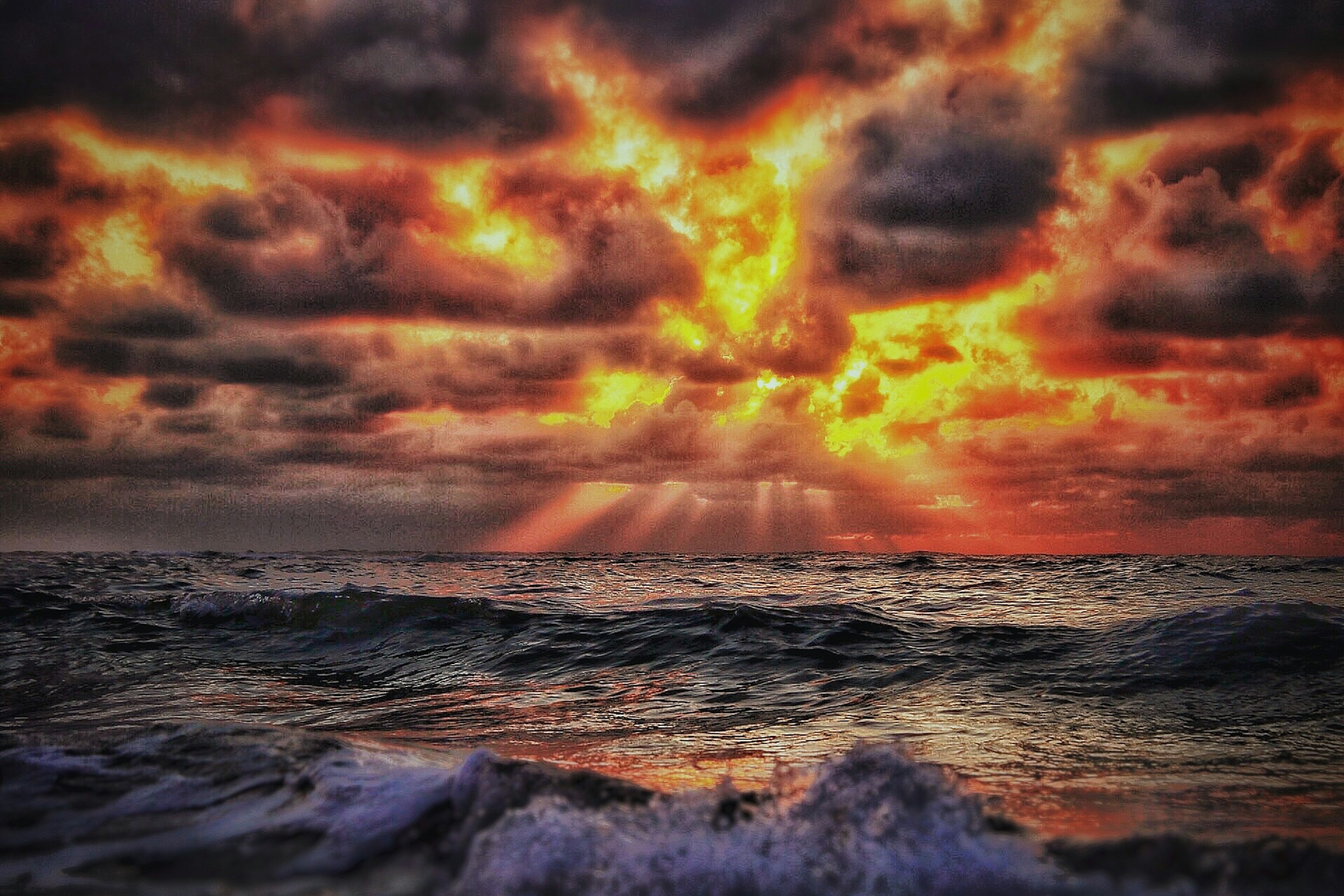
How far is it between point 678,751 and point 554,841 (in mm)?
2398

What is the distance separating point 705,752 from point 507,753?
1375mm

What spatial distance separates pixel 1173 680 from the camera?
796 cm

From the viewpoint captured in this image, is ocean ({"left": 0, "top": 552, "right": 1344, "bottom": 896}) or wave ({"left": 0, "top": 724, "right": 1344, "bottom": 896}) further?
ocean ({"left": 0, "top": 552, "right": 1344, "bottom": 896})

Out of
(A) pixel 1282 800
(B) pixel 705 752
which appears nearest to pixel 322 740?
(B) pixel 705 752

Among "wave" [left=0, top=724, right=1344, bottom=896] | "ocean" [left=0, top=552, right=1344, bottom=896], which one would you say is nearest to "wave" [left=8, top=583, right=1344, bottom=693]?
"ocean" [left=0, top=552, right=1344, bottom=896]

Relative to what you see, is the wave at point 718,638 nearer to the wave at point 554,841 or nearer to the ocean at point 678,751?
the ocean at point 678,751

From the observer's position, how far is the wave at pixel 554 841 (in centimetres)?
309

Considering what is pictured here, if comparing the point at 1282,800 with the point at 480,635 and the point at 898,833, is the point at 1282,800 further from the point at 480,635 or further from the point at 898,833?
the point at 480,635

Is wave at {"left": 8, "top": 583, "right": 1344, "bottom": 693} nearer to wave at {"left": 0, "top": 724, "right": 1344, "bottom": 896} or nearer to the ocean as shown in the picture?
the ocean

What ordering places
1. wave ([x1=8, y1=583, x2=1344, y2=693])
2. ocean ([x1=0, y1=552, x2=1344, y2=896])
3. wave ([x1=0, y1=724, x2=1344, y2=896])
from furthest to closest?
1. wave ([x1=8, y1=583, x2=1344, y2=693])
2. ocean ([x1=0, y1=552, x2=1344, y2=896])
3. wave ([x1=0, y1=724, x2=1344, y2=896])

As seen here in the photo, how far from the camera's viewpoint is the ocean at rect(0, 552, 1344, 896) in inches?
127

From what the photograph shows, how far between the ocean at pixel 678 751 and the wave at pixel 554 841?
0.02 m

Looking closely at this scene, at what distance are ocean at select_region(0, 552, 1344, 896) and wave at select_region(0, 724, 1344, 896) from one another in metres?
0.02

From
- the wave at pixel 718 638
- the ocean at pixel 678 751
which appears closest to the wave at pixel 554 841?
the ocean at pixel 678 751
